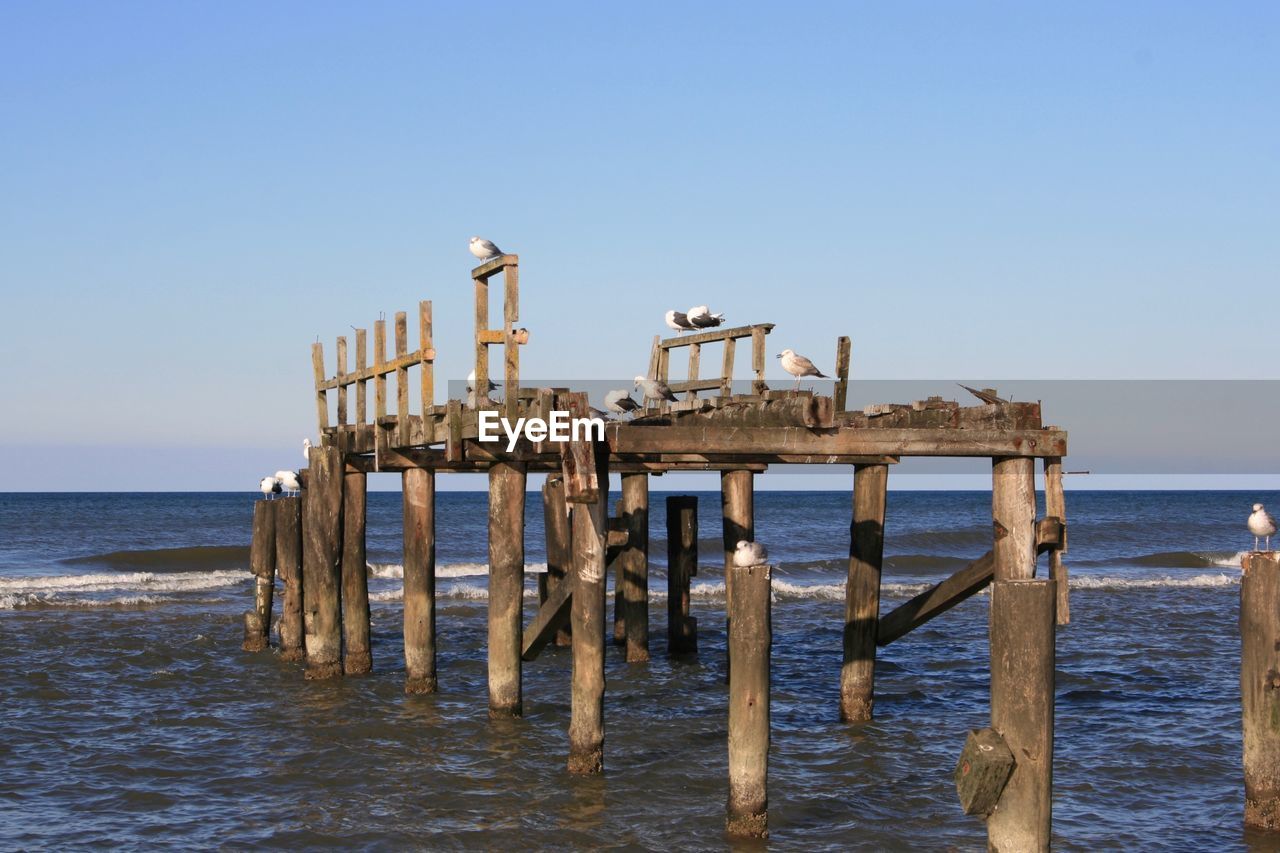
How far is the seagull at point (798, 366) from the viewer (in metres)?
Answer: 15.2

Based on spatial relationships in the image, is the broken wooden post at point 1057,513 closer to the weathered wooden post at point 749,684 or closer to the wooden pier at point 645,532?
the wooden pier at point 645,532

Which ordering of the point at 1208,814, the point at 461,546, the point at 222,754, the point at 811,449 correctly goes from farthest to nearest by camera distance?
the point at 461,546 < the point at 222,754 < the point at 1208,814 < the point at 811,449

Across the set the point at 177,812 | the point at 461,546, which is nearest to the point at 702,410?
the point at 177,812

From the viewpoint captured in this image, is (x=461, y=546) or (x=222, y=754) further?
(x=461, y=546)

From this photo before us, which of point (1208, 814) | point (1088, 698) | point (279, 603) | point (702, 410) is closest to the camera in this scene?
point (1208, 814)

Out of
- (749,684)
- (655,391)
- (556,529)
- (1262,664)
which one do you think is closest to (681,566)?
(556,529)

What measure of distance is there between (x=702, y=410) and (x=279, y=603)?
20.7 m

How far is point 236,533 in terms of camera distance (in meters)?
Answer: 64.8

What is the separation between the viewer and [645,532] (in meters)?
19.4

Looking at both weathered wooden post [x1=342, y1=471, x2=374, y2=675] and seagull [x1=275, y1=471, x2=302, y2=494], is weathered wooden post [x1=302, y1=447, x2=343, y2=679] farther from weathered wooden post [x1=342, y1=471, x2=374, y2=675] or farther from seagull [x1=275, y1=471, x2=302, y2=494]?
seagull [x1=275, y1=471, x2=302, y2=494]

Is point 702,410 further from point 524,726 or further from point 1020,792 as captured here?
point 1020,792

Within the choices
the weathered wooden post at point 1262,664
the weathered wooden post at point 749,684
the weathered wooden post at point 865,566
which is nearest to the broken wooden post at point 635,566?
the weathered wooden post at point 865,566

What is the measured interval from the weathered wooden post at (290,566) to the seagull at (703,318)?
5.93 m

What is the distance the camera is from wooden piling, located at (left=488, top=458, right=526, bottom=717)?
14.1 meters
